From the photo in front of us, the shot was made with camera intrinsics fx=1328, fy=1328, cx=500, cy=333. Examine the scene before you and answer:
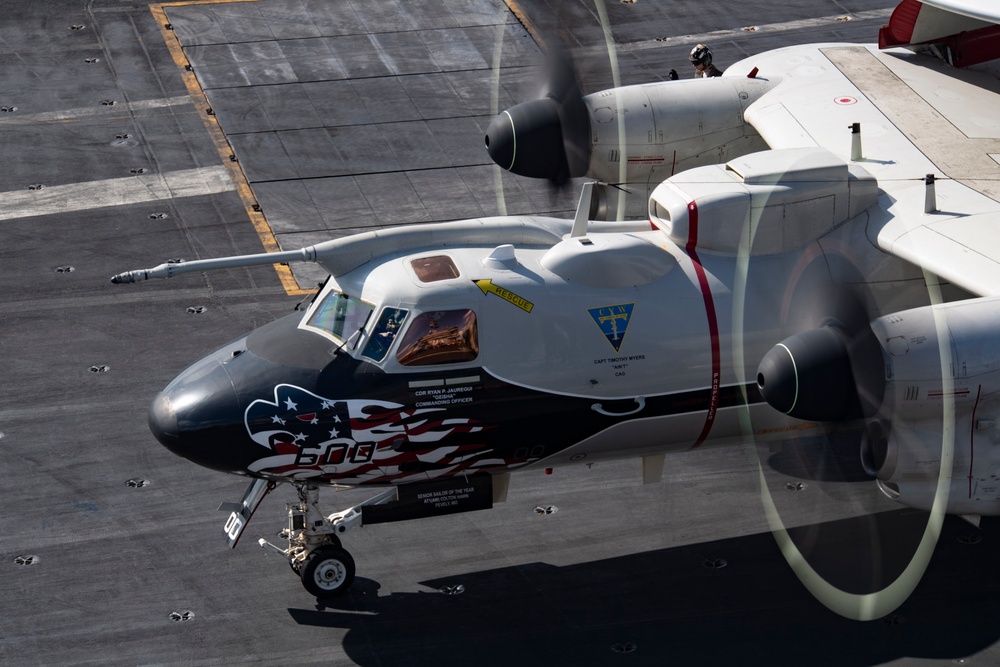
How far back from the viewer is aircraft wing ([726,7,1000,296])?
59.5 feet

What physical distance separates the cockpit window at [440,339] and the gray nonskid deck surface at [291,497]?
349 centimetres

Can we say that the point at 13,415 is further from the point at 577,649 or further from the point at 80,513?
the point at 577,649

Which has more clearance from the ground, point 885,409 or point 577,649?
point 885,409

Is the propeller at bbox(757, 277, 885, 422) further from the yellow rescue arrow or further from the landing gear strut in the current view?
the landing gear strut

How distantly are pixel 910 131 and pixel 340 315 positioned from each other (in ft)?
33.3

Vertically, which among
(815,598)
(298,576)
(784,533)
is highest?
(784,533)

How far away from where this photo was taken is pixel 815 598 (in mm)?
18500

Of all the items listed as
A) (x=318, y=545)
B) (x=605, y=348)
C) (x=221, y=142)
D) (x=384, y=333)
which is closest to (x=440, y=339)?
(x=384, y=333)

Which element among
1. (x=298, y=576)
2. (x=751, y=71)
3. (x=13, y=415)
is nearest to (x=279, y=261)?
(x=298, y=576)

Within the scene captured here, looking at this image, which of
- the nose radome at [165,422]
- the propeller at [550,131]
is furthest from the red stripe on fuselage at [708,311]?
the nose radome at [165,422]

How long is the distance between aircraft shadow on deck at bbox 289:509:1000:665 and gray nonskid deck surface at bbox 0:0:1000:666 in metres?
0.04

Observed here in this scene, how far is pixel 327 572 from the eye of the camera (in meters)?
18.2

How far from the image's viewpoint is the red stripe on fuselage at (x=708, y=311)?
18.1 meters

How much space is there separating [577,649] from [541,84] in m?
9.81
